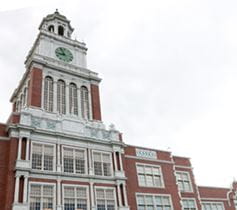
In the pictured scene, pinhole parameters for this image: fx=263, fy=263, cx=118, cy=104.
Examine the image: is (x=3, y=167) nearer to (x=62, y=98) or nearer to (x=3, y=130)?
(x=3, y=130)

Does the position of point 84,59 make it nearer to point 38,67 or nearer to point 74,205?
point 38,67

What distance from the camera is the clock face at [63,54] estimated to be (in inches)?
1366

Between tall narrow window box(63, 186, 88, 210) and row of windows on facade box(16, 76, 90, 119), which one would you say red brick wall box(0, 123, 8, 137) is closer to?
row of windows on facade box(16, 76, 90, 119)

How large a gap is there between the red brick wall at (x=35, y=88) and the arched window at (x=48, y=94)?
2.72 feet

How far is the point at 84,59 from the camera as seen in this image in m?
36.8

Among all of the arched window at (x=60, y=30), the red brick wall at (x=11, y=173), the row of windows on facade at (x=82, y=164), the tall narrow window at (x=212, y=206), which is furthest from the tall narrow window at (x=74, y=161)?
the arched window at (x=60, y=30)

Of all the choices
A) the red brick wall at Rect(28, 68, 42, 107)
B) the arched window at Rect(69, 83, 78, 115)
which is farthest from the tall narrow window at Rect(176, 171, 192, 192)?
the red brick wall at Rect(28, 68, 42, 107)

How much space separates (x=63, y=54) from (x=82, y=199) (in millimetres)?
19412

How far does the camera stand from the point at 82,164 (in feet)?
84.9

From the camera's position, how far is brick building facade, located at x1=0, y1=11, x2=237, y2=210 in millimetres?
22672

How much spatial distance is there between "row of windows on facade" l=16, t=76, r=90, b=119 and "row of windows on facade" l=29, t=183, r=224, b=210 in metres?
9.47

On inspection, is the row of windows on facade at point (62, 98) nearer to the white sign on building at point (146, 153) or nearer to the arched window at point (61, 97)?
the arched window at point (61, 97)

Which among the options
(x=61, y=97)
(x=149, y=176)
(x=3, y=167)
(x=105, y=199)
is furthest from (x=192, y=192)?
(x=3, y=167)

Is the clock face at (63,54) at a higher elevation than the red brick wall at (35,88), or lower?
higher
